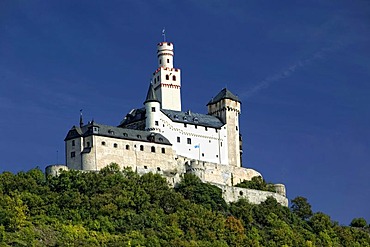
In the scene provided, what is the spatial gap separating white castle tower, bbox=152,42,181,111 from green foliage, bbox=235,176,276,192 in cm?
1137

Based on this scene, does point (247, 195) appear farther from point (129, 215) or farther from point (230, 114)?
point (129, 215)

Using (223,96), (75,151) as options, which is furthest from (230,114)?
(75,151)

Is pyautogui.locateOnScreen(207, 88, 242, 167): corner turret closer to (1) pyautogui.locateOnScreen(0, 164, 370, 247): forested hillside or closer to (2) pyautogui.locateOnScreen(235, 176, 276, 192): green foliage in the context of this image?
(2) pyautogui.locateOnScreen(235, 176, 276, 192): green foliage

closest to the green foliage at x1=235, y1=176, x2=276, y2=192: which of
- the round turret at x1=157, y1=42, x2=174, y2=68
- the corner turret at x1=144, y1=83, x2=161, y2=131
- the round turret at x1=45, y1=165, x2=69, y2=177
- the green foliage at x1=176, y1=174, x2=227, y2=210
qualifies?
the green foliage at x1=176, y1=174, x2=227, y2=210

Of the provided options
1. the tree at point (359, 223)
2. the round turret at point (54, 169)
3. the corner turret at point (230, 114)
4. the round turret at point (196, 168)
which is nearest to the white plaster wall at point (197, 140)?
the corner turret at point (230, 114)

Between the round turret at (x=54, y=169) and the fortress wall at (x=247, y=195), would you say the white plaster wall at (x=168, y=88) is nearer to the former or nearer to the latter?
the fortress wall at (x=247, y=195)

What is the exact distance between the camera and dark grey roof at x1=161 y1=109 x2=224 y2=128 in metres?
127

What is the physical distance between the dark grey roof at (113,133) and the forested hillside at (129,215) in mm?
3952

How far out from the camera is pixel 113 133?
11862 centimetres

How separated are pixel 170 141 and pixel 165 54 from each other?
13333 millimetres

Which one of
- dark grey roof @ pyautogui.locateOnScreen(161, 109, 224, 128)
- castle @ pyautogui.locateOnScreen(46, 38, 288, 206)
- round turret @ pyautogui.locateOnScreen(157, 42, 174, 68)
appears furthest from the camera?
round turret @ pyautogui.locateOnScreen(157, 42, 174, 68)

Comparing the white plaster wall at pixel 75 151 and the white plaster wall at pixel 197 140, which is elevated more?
the white plaster wall at pixel 197 140

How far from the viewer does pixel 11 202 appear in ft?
349

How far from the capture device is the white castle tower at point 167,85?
5167 inches
